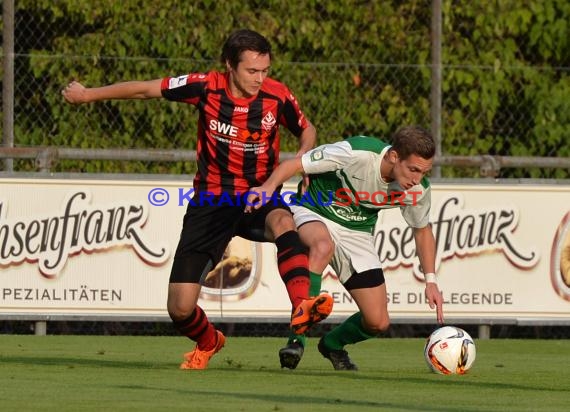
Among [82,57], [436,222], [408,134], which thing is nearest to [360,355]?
[436,222]

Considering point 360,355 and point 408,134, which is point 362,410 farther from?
point 360,355

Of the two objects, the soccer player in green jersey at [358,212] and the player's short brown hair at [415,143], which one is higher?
the player's short brown hair at [415,143]

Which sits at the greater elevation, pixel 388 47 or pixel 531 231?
pixel 388 47

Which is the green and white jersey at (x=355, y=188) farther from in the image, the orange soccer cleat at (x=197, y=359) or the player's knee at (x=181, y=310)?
the orange soccer cleat at (x=197, y=359)

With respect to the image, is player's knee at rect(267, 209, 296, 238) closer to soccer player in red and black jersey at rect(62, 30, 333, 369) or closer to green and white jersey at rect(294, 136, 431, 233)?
soccer player in red and black jersey at rect(62, 30, 333, 369)

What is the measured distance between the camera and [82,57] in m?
13.3

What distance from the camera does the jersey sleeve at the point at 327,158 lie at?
866 centimetres

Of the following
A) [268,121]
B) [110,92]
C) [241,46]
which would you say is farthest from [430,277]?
[110,92]

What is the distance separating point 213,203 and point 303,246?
71cm

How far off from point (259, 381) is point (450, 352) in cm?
132

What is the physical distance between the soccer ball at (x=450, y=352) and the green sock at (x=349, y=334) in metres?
0.45

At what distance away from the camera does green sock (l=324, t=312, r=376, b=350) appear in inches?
360

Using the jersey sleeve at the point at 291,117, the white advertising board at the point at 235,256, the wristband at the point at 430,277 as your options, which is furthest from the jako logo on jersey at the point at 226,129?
the white advertising board at the point at 235,256

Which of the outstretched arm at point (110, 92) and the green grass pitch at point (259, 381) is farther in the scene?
the outstretched arm at point (110, 92)
